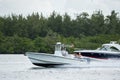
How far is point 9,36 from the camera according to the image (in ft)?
531

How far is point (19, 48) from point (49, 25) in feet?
95.1

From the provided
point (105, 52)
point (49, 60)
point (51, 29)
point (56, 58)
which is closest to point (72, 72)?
point (56, 58)

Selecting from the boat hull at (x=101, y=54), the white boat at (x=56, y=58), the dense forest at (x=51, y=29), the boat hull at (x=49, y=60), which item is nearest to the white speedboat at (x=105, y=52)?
the boat hull at (x=101, y=54)

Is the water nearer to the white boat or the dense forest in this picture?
the white boat

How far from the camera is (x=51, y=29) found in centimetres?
17188

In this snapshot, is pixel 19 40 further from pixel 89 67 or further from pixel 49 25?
pixel 89 67

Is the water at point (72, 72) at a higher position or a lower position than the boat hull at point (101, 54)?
lower

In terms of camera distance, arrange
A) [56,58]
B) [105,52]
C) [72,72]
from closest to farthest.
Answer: [72,72], [56,58], [105,52]

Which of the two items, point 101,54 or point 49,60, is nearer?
point 49,60

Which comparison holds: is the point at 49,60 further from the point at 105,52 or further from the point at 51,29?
the point at 51,29

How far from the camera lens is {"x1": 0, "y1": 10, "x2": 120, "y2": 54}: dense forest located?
149500 mm

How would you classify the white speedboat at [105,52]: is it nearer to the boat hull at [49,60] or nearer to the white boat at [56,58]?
the white boat at [56,58]

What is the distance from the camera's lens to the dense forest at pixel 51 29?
150m

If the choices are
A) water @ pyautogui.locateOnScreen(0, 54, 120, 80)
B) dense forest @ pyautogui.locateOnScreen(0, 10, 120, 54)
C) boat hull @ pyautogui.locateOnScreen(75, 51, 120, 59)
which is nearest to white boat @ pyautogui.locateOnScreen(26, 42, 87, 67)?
water @ pyautogui.locateOnScreen(0, 54, 120, 80)
